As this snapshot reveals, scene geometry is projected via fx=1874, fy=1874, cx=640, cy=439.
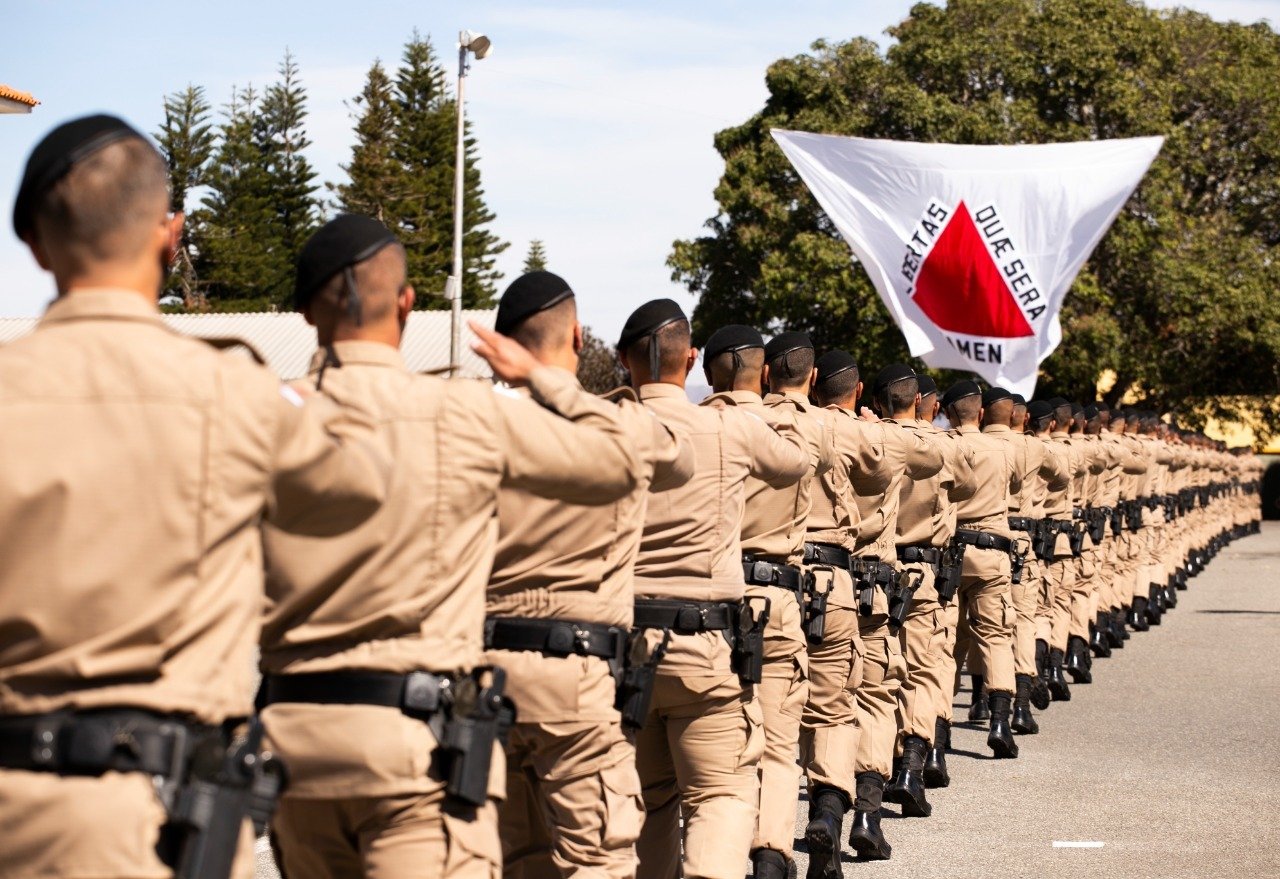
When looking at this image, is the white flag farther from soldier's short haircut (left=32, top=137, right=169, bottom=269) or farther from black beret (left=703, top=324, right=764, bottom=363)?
soldier's short haircut (left=32, top=137, right=169, bottom=269)

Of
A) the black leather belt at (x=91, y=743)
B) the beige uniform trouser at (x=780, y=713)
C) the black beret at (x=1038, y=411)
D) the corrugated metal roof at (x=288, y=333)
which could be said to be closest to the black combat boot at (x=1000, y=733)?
the beige uniform trouser at (x=780, y=713)

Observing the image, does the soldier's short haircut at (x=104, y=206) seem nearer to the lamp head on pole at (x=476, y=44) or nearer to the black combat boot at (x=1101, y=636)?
the black combat boot at (x=1101, y=636)

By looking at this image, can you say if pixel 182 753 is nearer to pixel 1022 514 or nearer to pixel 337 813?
pixel 337 813

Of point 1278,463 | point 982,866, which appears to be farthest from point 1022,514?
point 1278,463

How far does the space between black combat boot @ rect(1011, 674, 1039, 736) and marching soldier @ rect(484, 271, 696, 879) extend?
24.2ft

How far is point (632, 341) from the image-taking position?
618cm

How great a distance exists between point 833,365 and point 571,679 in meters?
4.27

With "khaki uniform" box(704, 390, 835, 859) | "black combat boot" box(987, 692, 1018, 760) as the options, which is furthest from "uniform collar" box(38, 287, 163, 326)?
"black combat boot" box(987, 692, 1018, 760)

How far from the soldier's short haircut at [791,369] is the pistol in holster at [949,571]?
8.42ft

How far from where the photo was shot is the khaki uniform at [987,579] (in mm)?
11352

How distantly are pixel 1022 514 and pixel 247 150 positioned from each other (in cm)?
6440

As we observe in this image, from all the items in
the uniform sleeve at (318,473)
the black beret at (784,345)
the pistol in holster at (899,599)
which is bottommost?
the pistol in holster at (899,599)

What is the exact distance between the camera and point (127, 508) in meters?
2.97

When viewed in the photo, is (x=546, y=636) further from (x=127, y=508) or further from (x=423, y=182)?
(x=423, y=182)
